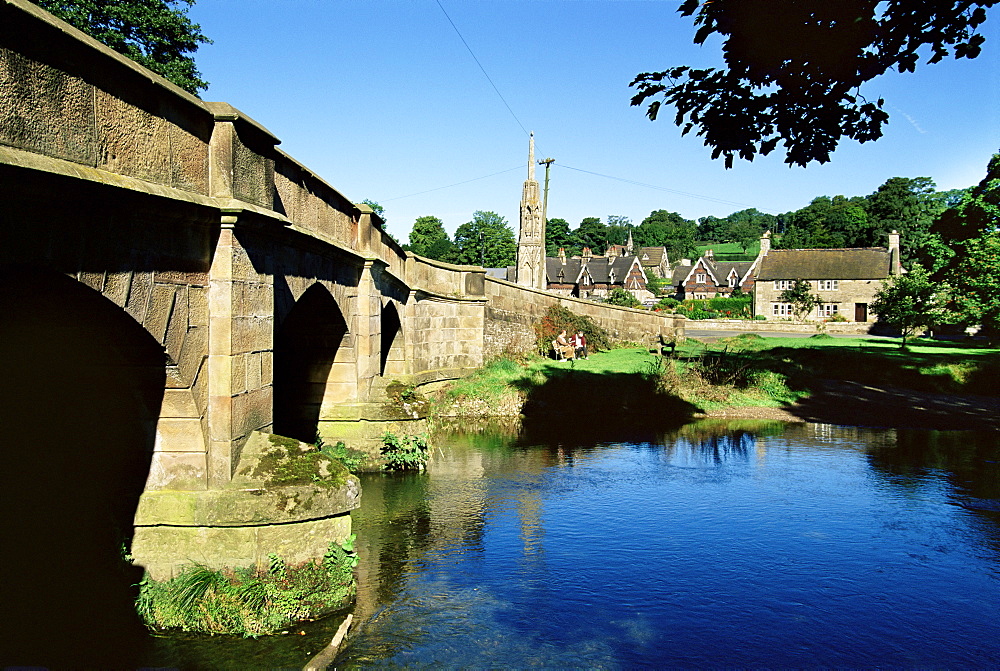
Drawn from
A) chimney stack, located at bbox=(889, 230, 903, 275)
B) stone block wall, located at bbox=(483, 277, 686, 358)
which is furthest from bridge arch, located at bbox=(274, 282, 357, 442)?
chimney stack, located at bbox=(889, 230, 903, 275)

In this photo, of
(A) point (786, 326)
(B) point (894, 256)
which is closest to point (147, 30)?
(A) point (786, 326)

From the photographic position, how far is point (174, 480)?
664cm

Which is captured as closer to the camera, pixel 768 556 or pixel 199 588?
pixel 199 588

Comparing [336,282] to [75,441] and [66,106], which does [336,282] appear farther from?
[66,106]

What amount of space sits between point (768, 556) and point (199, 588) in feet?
20.9

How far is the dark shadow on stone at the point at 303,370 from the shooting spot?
12.7 m

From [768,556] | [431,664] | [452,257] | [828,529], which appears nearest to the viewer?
[431,664]

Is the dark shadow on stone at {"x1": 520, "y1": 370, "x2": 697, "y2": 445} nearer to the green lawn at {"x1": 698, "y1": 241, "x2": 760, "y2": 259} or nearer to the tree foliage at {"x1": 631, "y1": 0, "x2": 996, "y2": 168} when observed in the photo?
the tree foliage at {"x1": 631, "y1": 0, "x2": 996, "y2": 168}

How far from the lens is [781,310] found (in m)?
63.8

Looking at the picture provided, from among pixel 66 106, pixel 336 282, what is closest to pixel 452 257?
pixel 336 282

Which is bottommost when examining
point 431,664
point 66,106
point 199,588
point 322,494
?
point 431,664

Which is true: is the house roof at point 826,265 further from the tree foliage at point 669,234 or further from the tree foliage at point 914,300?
the tree foliage at point 669,234

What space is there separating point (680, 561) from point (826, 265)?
6061cm

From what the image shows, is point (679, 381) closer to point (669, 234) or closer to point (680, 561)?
point (680, 561)
